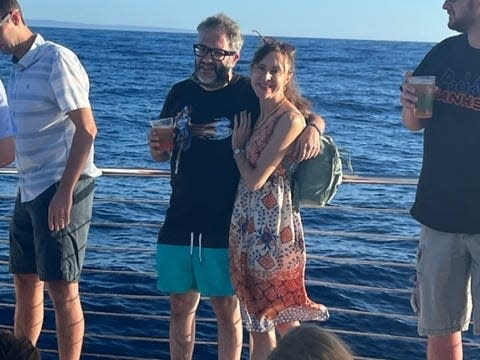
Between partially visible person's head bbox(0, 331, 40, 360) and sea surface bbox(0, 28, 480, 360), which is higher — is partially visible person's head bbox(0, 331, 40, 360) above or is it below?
above

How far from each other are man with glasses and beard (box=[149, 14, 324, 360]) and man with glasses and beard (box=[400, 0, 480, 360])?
436mm

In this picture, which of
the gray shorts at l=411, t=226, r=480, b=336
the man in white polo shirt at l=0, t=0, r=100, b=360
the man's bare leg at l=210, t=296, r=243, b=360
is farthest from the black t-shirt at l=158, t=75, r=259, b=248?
the gray shorts at l=411, t=226, r=480, b=336

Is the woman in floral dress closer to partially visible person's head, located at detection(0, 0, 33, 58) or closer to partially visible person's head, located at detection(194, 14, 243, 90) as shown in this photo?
partially visible person's head, located at detection(194, 14, 243, 90)

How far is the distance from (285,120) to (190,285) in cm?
74

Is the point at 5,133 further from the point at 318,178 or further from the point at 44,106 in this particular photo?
the point at 318,178

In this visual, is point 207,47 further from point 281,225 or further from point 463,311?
point 463,311

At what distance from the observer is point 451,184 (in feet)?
9.52

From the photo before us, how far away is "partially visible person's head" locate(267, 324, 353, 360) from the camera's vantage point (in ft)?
5.85

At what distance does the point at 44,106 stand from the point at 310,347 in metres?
1.67

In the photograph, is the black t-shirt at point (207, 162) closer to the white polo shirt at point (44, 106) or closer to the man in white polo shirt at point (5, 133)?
the white polo shirt at point (44, 106)

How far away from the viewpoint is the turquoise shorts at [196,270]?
10.5 ft

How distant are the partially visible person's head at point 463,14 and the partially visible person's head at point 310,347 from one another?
139 centimetres

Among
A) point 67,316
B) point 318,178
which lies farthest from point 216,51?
point 67,316

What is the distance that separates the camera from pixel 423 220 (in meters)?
2.98
